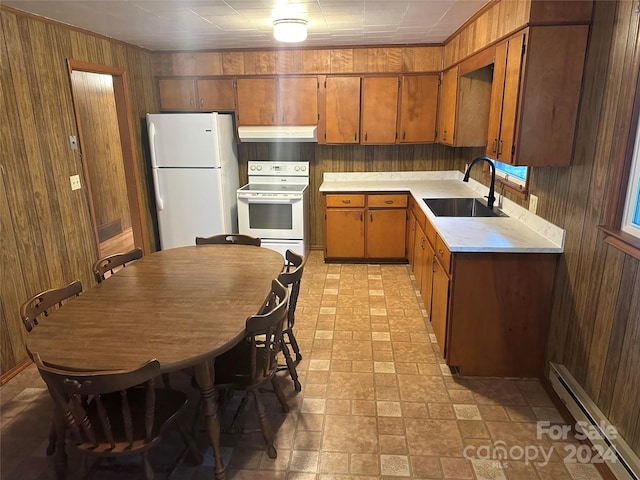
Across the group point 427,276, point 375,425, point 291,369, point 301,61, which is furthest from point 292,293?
point 301,61

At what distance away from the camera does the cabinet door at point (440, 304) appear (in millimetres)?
2691

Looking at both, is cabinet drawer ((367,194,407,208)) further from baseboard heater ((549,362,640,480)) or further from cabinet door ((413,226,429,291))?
baseboard heater ((549,362,640,480))

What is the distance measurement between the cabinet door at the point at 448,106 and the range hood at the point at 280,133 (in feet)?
4.38

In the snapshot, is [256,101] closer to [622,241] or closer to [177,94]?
[177,94]

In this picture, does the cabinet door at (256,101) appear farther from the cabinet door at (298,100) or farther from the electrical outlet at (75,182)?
the electrical outlet at (75,182)

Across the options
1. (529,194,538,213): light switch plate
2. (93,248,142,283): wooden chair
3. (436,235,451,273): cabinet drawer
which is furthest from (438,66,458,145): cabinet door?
(93,248,142,283): wooden chair

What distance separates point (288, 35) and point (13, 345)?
293 centimetres

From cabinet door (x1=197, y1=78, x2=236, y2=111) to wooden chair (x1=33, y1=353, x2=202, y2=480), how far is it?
3.47 meters

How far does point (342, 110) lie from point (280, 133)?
0.72m

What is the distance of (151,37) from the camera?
3.73 m

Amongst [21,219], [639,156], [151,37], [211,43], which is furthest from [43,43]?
[639,156]

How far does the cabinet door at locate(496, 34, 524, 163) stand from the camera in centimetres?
230

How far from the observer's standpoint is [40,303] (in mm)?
2051

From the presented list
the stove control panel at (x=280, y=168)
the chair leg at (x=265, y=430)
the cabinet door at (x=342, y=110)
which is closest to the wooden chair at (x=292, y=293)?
the chair leg at (x=265, y=430)
